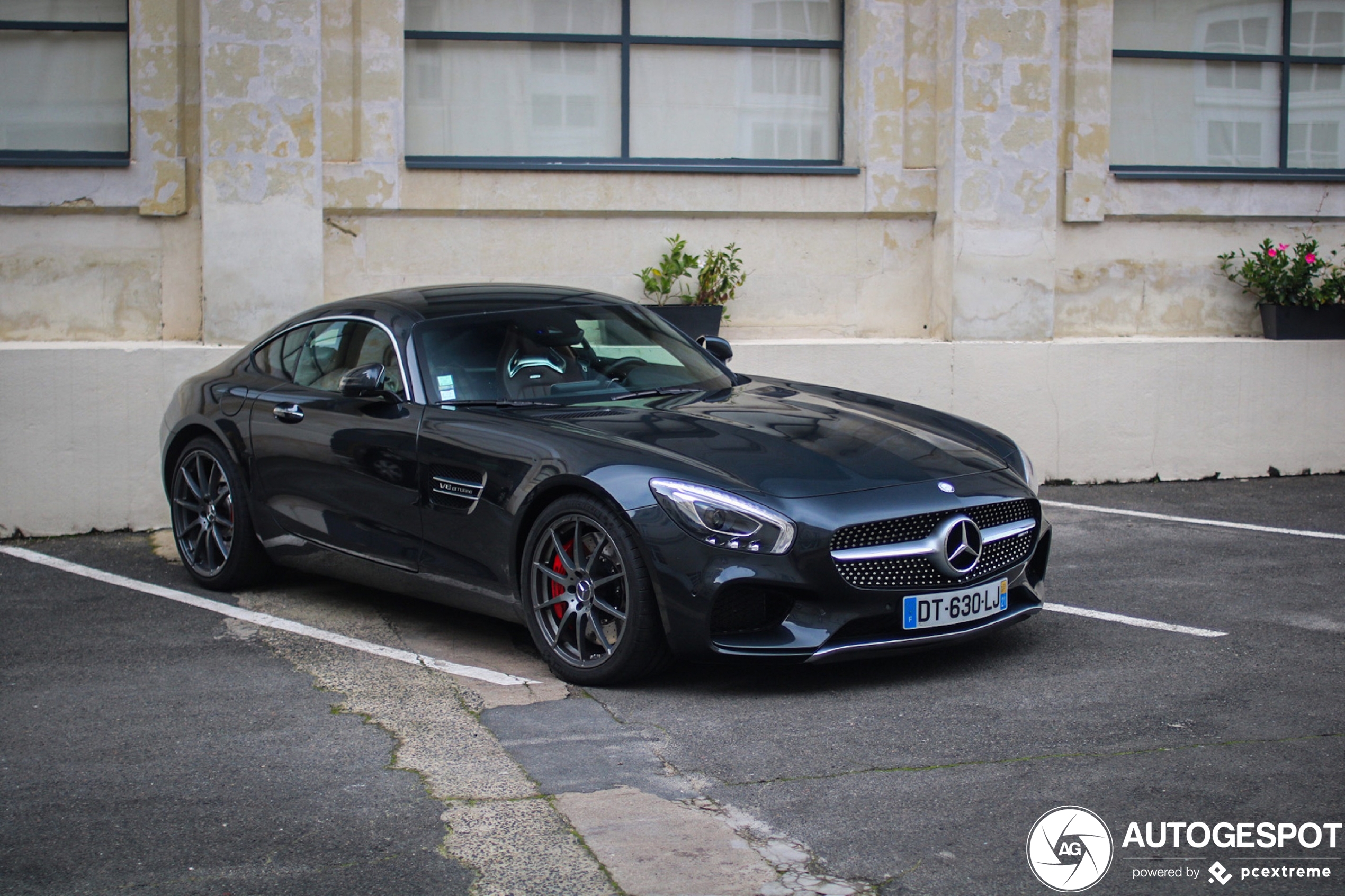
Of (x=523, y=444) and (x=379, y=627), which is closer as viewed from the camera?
(x=523, y=444)

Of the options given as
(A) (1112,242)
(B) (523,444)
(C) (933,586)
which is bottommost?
(C) (933,586)

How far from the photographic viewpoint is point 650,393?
635cm

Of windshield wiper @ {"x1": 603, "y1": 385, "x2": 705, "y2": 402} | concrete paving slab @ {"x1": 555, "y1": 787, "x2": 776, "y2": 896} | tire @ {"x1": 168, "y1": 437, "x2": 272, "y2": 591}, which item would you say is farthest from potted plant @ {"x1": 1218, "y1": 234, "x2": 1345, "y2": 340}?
concrete paving slab @ {"x1": 555, "y1": 787, "x2": 776, "y2": 896}

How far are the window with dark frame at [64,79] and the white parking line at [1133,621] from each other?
7086 mm

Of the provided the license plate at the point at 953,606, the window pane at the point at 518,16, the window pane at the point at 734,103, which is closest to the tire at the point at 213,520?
the license plate at the point at 953,606

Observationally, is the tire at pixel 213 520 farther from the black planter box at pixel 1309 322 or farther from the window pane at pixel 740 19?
Answer: the black planter box at pixel 1309 322

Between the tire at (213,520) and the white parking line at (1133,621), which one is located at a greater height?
the tire at (213,520)

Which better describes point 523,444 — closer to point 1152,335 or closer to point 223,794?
point 223,794

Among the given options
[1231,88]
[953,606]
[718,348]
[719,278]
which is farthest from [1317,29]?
[953,606]

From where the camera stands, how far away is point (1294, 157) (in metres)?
11.6

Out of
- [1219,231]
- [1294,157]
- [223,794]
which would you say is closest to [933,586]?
[223,794]

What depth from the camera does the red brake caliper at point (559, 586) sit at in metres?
5.40

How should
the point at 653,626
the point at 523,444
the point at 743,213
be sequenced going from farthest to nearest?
the point at 743,213 < the point at 523,444 < the point at 653,626

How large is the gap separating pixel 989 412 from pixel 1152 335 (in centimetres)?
171
